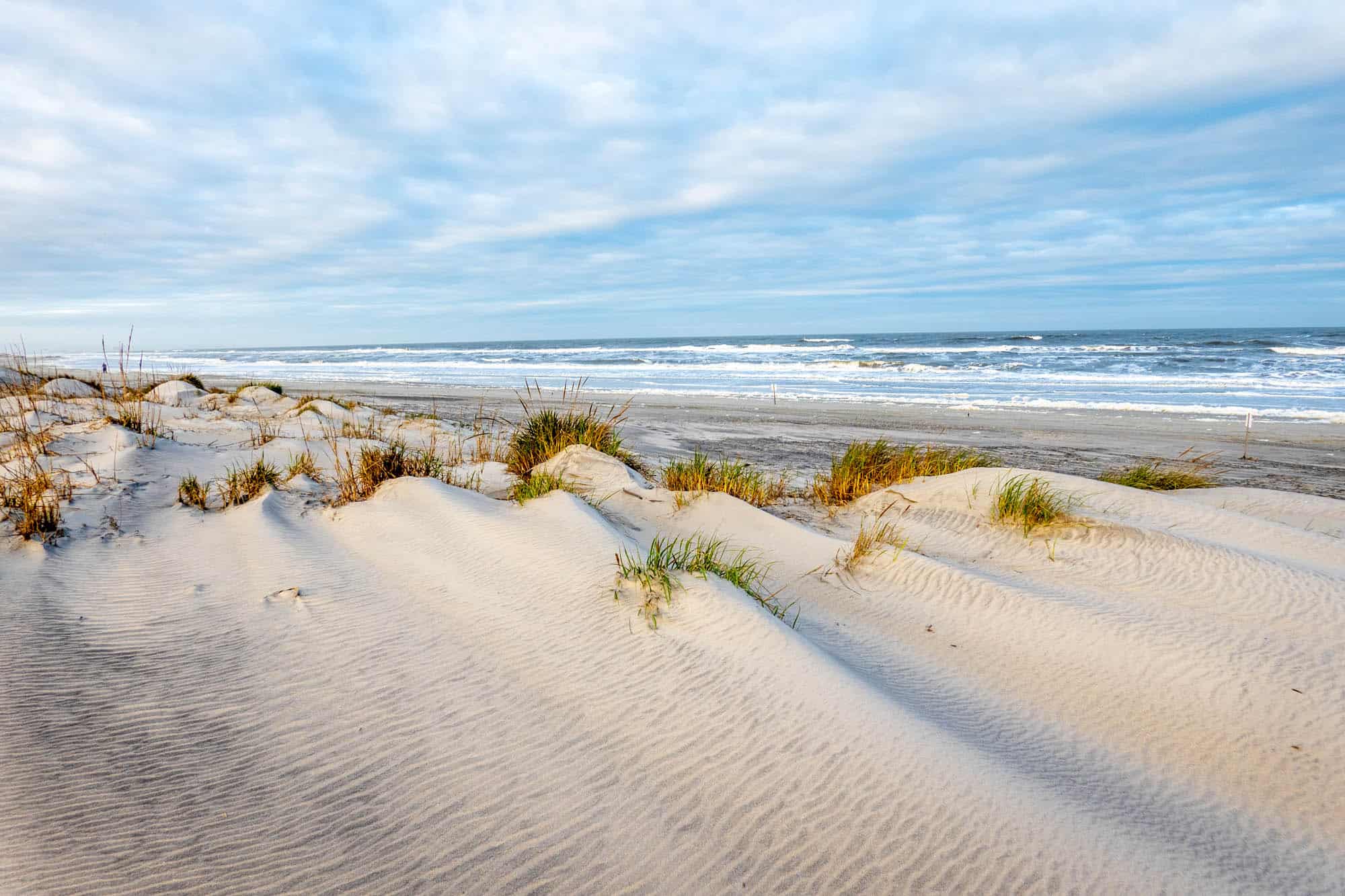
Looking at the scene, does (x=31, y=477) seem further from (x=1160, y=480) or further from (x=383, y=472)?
(x=1160, y=480)

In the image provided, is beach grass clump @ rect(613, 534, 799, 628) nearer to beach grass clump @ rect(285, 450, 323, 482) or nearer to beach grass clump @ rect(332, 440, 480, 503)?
beach grass clump @ rect(332, 440, 480, 503)

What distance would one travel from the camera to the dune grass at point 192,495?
4324mm

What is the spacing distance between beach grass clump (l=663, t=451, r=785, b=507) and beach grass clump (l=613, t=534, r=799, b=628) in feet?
4.49

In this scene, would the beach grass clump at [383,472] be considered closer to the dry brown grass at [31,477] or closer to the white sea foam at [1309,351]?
the dry brown grass at [31,477]

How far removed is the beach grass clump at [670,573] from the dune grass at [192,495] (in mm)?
2867

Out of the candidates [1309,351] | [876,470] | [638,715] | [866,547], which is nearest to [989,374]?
[876,470]

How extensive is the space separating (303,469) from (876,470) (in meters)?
4.57

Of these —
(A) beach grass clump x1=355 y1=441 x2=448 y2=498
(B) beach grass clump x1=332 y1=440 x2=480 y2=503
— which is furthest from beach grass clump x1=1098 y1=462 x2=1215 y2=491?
(A) beach grass clump x1=355 y1=441 x2=448 y2=498

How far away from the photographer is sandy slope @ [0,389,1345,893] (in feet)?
5.48

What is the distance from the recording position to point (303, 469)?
16.8 ft

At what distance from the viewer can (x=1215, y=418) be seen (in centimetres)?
1174

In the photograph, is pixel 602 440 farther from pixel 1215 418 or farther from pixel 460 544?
pixel 1215 418

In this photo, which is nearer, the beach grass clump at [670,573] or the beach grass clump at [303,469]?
the beach grass clump at [670,573]

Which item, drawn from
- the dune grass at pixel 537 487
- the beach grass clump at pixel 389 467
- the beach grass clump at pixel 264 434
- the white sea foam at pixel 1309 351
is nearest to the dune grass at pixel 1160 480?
the dune grass at pixel 537 487
